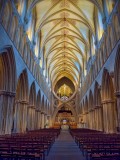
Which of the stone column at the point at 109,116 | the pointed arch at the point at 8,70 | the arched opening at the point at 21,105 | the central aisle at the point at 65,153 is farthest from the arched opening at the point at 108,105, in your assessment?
the pointed arch at the point at 8,70

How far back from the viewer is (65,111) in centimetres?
4678

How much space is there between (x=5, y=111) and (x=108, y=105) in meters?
10.5

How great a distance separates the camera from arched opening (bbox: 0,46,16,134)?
13039 millimetres

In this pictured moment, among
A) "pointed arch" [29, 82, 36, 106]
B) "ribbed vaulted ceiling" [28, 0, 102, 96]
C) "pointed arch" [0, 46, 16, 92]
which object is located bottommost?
"pointed arch" [29, 82, 36, 106]

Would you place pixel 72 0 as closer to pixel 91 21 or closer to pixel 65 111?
pixel 91 21

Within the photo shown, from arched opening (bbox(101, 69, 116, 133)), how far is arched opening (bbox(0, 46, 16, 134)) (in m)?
9.53

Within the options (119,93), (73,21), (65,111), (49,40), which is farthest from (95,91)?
(65,111)

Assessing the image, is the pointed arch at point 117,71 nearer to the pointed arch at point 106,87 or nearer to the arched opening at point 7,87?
the pointed arch at point 106,87

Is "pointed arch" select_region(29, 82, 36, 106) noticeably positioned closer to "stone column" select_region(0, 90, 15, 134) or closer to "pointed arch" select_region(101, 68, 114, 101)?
"stone column" select_region(0, 90, 15, 134)

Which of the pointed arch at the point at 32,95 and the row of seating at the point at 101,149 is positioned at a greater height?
the pointed arch at the point at 32,95

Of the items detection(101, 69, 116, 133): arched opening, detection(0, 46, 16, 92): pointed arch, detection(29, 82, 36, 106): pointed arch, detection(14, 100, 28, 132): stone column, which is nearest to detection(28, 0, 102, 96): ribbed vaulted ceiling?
detection(0, 46, 16, 92): pointed arch

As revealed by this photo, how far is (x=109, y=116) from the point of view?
1708cm

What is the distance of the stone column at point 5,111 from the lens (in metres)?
12.9

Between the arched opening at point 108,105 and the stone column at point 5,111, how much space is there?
972 cm
